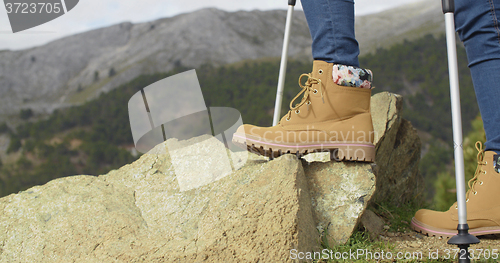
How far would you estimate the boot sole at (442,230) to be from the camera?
1648 mm

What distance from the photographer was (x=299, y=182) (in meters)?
1.51

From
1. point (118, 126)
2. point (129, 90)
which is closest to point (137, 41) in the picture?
point (129, 90)

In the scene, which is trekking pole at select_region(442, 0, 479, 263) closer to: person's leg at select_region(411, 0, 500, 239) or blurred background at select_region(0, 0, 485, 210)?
person's leg at select_region(411, 0, 500, 239)

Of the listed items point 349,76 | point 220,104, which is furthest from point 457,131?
point 220,104

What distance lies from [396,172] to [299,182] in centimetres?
139

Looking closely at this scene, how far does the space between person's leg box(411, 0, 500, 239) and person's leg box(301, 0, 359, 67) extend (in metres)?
0.49

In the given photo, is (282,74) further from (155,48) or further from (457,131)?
(155,48)

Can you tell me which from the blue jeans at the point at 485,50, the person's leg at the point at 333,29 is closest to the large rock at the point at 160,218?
the person's leg at the point at 333,29

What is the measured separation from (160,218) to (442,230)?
1.38 m

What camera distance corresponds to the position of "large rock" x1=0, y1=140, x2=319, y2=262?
140 centimetres

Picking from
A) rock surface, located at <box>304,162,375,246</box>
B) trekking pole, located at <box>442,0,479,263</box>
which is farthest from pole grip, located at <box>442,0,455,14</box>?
rock surface, located at <box>304,162,375,246</box>

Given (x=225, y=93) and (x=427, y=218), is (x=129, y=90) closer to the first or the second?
(x=225, y=93)

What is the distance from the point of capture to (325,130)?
1606mm

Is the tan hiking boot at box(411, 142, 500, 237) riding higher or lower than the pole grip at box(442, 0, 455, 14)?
lower
